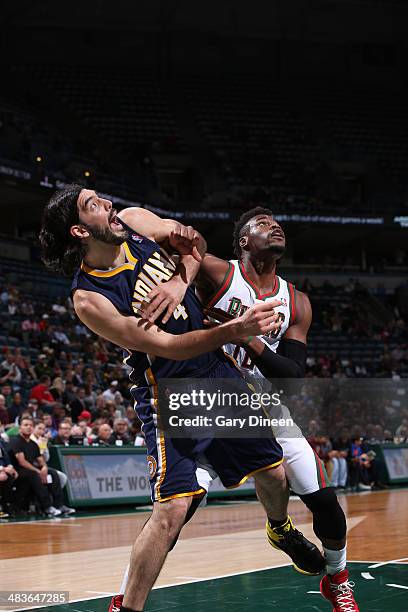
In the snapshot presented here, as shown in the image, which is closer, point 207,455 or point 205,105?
point 207,455

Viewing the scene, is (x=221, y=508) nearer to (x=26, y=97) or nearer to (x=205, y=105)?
(x=26, y=97)

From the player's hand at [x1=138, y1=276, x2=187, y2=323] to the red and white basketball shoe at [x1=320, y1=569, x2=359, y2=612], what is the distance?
1992 mm

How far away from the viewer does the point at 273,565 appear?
8.47m

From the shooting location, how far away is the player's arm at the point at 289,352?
16.8ft

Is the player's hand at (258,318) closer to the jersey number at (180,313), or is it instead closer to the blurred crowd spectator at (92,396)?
the jersey number at (180,313)

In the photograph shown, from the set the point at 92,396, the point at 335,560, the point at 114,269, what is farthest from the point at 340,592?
the point at 92,396

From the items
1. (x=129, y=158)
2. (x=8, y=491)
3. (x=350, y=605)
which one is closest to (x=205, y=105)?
(x=129, y=158)

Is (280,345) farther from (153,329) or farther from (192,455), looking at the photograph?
(153,329)

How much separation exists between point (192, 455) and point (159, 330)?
2.24 ft

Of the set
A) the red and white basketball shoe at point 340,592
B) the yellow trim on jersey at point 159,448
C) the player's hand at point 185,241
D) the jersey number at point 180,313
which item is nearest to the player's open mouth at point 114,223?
the player's hand at point 185,241

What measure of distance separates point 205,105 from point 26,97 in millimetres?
7850

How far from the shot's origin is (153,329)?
456 cm

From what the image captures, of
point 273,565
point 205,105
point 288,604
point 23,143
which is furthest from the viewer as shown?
point 205,105

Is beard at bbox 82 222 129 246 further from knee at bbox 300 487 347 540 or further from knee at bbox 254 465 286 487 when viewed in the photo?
knee at bbox 300 487 347 540
